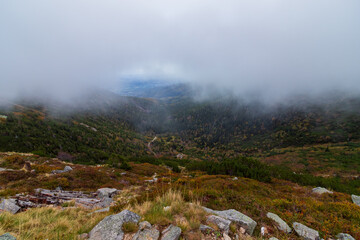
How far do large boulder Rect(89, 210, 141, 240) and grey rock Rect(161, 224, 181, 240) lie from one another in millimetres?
1030

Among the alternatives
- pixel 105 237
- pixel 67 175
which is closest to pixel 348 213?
pixel 105 237

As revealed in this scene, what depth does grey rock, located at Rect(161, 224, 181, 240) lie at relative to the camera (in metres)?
3.70

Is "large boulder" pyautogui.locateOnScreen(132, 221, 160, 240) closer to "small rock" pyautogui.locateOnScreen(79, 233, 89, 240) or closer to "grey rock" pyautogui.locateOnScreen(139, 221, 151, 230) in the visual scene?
"grey rock" pyautogui.locateOnScreen(139, 221, 151, 230)

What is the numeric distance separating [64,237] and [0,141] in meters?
87.2

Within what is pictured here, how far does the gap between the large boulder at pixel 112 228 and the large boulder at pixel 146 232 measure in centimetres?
39

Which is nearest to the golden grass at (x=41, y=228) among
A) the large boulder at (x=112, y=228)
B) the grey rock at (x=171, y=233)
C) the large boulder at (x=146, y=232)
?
the large boulder at (x=112, y=228)

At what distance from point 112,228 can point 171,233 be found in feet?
5.72

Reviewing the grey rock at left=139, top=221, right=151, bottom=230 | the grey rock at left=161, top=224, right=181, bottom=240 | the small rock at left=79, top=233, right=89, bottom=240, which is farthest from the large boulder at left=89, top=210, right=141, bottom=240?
the grey rock at left=161, top=224, right=181, bottom=240

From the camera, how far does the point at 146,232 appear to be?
393cm

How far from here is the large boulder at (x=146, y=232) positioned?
3764mm

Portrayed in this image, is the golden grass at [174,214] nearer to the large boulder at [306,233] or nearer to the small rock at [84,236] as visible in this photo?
the small rock at [84,236]

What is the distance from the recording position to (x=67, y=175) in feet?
47.0

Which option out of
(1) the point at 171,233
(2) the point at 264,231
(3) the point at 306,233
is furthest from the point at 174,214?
(3) the point at 306,233

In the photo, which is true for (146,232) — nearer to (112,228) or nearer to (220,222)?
(112,228)
